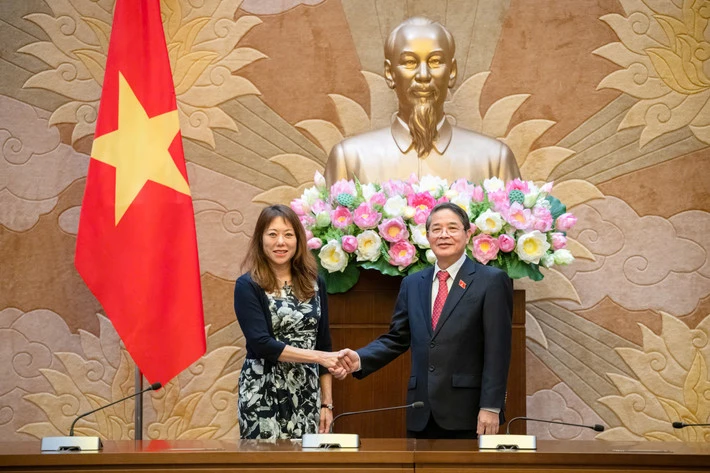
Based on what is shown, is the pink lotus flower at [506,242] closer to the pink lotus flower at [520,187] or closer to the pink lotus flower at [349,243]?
the pink lotus flower at [520,187]

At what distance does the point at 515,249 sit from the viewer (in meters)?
3.86

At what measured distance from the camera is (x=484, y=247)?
3826 millimetres

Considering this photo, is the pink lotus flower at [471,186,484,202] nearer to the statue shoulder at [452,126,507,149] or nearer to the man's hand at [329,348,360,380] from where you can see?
the statue shoulder at [452,126,507,149]

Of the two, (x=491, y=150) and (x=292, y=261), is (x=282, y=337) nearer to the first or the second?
(x=292, y=261)

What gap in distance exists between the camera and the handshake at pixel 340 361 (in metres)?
3.31

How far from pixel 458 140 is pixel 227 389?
173 centimetres

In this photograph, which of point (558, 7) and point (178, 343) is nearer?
point (178, 343)

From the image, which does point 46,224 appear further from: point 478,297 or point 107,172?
point 478,297

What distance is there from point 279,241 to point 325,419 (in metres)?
0.65

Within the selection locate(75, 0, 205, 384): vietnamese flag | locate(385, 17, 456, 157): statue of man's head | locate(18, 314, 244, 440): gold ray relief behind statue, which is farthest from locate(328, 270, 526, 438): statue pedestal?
locate(18, 314, 244, 440): gold ray relief behind statue

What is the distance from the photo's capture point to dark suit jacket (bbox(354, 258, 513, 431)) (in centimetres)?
320

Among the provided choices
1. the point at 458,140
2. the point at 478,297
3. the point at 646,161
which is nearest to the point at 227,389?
the point at 458,140

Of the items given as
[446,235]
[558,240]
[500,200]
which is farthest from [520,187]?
[446,235]

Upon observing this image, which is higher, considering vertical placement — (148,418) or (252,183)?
(252,183)
